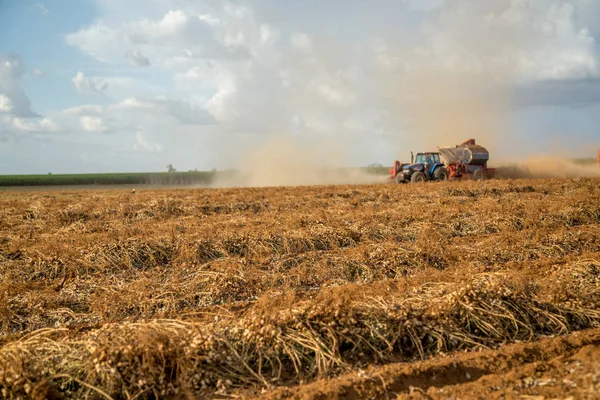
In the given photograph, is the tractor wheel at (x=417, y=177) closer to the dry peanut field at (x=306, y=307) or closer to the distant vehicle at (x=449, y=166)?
the distant vehicle at (x=449, y=166)

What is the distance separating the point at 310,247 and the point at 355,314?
16.6ft

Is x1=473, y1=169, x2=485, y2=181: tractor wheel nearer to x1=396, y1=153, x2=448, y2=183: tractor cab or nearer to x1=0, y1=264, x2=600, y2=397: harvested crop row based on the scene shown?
x1=396, y1=153, x2=448, y2=183: tractor cab

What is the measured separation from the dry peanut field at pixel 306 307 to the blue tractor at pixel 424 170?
1411 centimetres

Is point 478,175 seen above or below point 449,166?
below

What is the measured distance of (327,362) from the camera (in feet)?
17.1

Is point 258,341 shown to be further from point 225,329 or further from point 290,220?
point 290,220

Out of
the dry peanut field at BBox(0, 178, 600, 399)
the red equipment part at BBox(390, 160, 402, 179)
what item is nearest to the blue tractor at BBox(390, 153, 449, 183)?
the red equipment part at BBox(390, 160, 402, 179)

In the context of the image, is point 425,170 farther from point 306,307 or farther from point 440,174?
point 306,307

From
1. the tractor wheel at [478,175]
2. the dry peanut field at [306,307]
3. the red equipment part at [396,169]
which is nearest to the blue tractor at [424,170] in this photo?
the red equipment part at [396,169]

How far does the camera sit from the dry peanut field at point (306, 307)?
16.0 feet

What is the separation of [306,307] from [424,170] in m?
24.1

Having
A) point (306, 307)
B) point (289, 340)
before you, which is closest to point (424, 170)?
point (306, 307)

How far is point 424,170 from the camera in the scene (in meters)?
28.6

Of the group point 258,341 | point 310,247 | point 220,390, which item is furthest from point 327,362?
point 310,247
